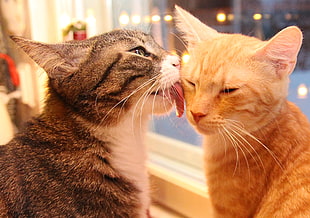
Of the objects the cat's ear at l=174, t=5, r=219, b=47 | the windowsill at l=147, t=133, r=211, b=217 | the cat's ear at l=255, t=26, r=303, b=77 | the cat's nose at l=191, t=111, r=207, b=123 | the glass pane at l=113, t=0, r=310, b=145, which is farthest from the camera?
the windowsill at l=147, t=133, r=211, b=217

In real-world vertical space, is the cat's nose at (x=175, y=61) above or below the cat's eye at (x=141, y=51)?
below

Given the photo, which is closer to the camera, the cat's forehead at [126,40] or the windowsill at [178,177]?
the cat's forehead at [126,40]

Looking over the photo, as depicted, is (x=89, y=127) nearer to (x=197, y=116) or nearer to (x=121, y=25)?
(x=197, y=116)

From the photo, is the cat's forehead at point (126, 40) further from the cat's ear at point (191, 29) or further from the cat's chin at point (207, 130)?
the cat's chin at point (207, 130)

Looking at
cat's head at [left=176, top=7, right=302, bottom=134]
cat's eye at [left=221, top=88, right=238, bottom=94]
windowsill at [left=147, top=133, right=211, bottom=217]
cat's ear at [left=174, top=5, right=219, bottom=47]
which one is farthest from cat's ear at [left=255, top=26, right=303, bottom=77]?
windowsill at [left=147, top=133, right=211, bottom=217]

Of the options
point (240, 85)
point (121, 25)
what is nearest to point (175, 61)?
point (240, 85)

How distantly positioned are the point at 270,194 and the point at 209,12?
68 cm

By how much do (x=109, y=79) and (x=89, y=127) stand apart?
0.13 metres

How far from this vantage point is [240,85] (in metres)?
0.88

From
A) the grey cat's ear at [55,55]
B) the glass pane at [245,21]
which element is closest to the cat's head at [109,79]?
the grey cat's ear at [55,55]

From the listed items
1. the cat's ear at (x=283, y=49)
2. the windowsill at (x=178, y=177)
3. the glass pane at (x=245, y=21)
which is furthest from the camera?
the windowsill at (x=178, y=177)

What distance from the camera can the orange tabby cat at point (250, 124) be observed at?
89 centimetres

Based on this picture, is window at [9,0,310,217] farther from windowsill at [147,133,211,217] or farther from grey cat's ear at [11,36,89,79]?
grey cat's ear at [11,36,89,79]

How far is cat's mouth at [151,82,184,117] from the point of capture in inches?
37.5
